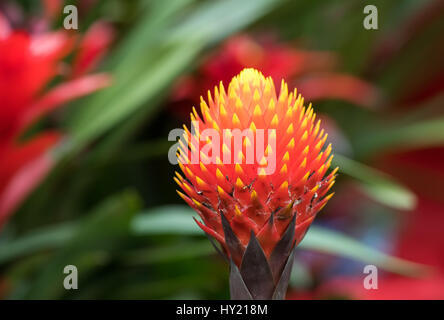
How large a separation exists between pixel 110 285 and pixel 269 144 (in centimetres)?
33

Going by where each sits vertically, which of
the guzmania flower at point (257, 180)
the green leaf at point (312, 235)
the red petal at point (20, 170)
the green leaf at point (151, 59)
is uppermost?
the green leaf at point (151, 59)

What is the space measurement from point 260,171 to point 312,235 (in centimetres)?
23

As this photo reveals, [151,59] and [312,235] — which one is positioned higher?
[151,59]

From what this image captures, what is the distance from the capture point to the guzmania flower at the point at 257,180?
0.08 m

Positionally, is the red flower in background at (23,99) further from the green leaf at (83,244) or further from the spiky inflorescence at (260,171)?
the spiky inflorescence at (260,171)

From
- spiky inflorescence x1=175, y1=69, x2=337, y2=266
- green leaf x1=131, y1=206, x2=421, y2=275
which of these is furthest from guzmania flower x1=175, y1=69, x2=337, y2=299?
green leaf x1=131, y1=206, x2=421, y2=275

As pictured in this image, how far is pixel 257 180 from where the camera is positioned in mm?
84

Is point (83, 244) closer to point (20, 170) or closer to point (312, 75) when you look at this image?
point (20, 170)

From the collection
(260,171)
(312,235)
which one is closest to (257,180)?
(260,171)

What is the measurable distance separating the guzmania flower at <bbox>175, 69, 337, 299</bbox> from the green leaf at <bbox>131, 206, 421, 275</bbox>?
0.18 meters

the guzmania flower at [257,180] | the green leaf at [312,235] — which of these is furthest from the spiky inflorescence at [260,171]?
the green leaf at [312,235]

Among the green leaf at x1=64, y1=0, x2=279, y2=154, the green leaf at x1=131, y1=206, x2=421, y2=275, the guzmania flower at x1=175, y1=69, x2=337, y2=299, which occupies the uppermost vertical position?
the green leaf at x1=64, y1=0, x2=279, y2=154

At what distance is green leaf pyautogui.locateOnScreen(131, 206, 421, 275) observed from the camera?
284 mm

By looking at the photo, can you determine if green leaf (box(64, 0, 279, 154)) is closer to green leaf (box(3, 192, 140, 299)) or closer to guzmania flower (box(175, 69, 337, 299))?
green leaf (box(3, 192, 140, 299))
